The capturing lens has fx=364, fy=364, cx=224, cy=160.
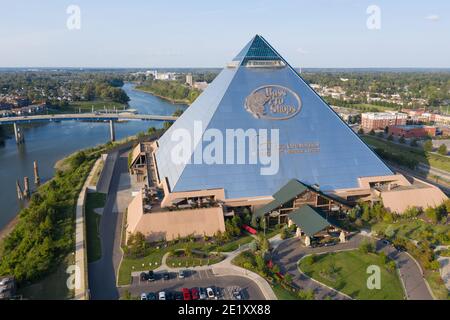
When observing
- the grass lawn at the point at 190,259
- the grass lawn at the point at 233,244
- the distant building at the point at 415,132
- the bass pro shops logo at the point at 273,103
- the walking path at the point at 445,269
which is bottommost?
the walking path at the point at 445,269

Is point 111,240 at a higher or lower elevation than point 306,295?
higher

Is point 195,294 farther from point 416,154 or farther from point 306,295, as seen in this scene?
point 416,154

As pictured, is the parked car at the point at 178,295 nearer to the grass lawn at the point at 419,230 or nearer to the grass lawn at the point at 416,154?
the grass lawn at the point at 419,230

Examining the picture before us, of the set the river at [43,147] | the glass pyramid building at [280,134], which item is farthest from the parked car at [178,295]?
the river at [43,147]

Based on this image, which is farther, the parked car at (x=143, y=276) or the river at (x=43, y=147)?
the river at (x=43, y=147)

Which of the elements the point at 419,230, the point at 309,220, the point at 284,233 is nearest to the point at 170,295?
the point at 284,233

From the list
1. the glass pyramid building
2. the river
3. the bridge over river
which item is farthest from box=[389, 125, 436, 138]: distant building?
the river
